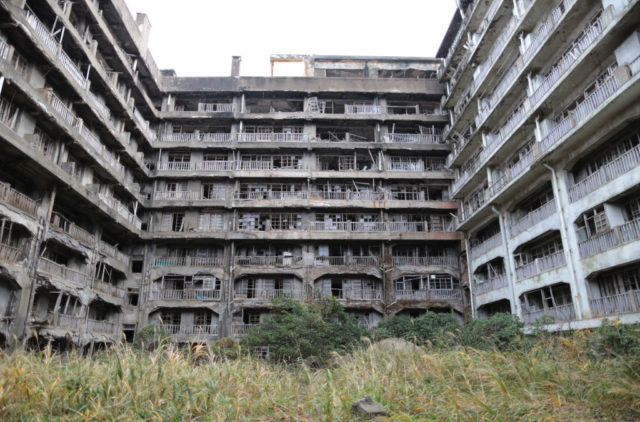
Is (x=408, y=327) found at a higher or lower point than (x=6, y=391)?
higher

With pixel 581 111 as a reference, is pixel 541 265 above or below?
below

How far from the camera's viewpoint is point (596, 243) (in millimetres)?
18984

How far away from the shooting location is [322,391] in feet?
24.3

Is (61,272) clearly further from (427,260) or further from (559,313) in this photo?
(559,313)

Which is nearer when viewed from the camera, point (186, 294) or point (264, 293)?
point (186, 294)

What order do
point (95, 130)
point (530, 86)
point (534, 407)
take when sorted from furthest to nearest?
point (95, 130) < point (530, 86) < point (534, 407)

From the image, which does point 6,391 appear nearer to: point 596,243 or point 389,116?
point 596,243

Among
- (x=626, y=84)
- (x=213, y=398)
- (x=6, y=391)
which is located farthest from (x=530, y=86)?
(x=6, y=391)

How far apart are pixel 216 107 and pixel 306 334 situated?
75.7 ft

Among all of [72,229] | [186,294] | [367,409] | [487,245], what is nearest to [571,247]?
[487,245]

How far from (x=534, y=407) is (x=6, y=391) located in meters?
6.97

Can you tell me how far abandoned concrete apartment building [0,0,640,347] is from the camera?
1941 centimetres

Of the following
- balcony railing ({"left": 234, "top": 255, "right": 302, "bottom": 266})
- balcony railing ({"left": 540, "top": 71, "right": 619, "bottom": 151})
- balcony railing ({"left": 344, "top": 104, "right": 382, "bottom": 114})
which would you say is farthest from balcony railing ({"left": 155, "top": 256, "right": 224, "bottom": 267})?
balcony railing ({"left": 540, "top": 71, "right": 619, "bottom": 151})

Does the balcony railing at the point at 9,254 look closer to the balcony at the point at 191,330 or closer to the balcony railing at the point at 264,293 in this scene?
the balcony at the point at 191,330
